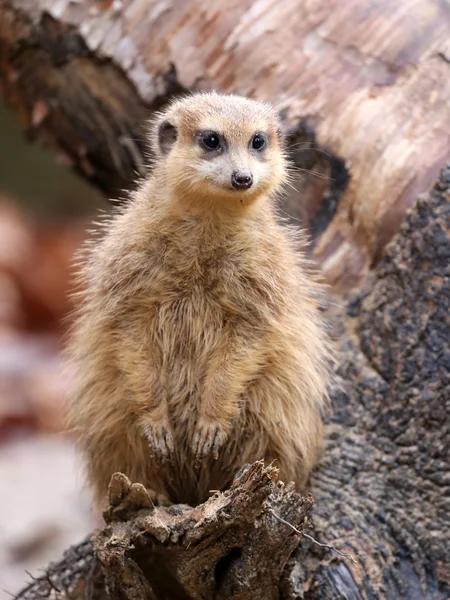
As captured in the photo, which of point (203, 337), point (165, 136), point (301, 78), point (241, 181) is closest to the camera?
point (241, 181)

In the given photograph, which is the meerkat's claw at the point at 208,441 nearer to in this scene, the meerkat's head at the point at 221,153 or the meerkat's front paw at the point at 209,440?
the meerkat's front paw at the point at 209,440

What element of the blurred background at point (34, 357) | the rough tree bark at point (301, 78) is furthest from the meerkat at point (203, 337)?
the blurred background at point (34, 357)

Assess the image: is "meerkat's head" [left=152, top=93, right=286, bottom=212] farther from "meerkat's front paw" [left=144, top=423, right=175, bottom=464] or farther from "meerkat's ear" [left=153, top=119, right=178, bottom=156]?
"meerkat's front paw" [left=144, top=423, right=175, bottom=464]

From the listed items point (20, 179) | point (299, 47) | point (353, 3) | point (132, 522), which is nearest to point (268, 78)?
point (299, 47)

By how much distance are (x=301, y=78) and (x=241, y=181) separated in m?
1.32

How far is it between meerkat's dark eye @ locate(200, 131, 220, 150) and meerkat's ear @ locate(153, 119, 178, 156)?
232 millimetres

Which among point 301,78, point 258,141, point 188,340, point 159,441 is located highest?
point 301,78

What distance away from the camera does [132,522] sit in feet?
10.1

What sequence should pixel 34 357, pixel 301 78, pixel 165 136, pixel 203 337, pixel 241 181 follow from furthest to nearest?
pixel 34 357 → pixel 301 78 → pixel 165 136 → pixel 203 337 → pixel 241 181

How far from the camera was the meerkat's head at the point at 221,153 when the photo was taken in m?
3.51

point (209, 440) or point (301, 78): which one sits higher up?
point (301, 78)

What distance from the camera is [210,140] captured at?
365cm

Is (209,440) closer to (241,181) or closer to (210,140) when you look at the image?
(241,181)

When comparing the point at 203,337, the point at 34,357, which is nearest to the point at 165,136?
the point at 203,337
